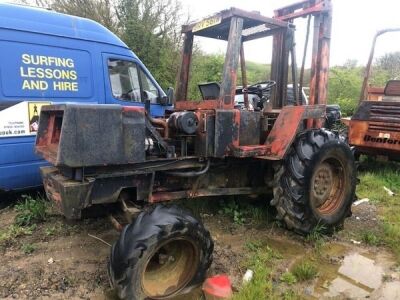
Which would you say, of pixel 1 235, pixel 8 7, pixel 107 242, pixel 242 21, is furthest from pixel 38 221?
pixel 242 21

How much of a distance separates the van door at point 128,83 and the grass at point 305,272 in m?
3.48

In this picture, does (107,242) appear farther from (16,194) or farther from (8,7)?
(8,7)

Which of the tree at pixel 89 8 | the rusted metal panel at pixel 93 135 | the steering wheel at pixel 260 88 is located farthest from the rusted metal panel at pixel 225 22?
the tree at pixel 89 8

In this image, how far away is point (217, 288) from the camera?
315 centimetres

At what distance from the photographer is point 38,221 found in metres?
4.59

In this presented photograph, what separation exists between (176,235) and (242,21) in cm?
217

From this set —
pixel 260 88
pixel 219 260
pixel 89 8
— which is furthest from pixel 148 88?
pixel 89 8

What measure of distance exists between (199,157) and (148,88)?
9.99ft

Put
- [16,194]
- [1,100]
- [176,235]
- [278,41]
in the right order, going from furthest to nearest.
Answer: [16,194] → [1,100] → [278,41] → [176,235]

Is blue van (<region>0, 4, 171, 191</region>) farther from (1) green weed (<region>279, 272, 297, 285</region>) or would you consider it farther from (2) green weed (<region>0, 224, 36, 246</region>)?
(1) green weed (<region>279, 272, 297, 285</region>)

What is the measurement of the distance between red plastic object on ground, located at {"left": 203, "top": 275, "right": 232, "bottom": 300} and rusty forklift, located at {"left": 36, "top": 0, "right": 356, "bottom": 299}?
87mm

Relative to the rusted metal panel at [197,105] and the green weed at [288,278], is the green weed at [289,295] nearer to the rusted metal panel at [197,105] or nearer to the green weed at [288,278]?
the green weed at [288,278]

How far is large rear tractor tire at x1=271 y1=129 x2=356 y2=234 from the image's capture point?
4.12m

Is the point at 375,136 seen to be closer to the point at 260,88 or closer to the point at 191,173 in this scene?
the point at 260,88
